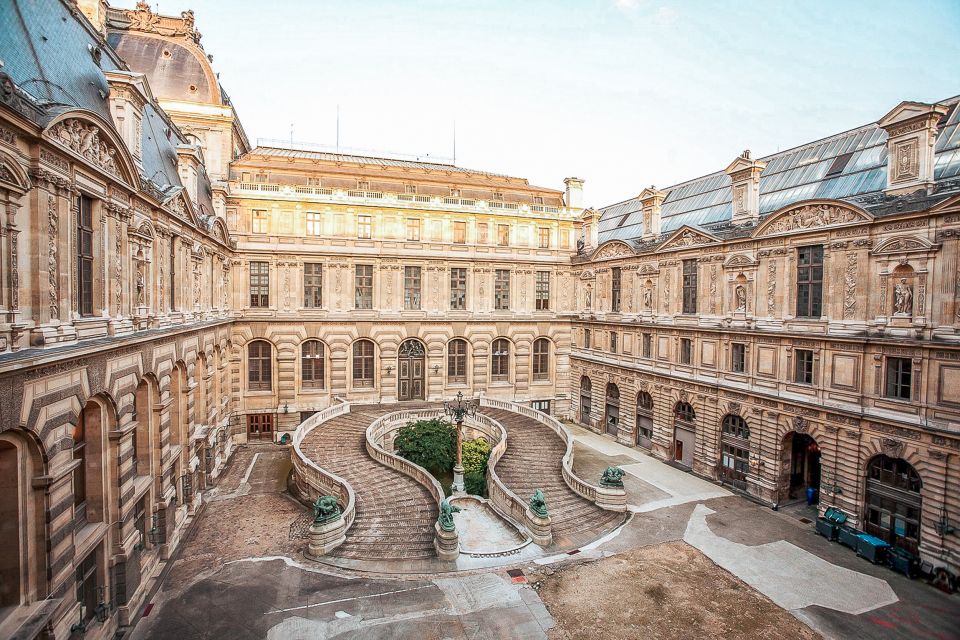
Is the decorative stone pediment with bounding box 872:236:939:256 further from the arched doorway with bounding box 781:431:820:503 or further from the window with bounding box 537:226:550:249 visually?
the window with bounding box 537:226:550:249

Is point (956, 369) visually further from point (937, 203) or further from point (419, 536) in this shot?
point (419, 536)

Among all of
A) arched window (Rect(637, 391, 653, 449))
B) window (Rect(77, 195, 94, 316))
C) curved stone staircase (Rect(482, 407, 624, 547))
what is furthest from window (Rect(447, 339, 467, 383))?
window (Rect(77, 195, 94, 316))

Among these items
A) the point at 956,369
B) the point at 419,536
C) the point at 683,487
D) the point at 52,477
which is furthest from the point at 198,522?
the point at 956,369

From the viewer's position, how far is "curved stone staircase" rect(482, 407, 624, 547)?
21.4m

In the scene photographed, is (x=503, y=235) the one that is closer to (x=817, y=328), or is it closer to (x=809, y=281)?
(x=809, y=281)

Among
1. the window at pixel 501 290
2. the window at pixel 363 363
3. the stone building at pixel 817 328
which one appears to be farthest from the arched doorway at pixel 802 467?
the window at pixel 363 363

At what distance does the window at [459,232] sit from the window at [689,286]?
15.9m

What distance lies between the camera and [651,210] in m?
33.8

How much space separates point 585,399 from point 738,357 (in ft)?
46.2

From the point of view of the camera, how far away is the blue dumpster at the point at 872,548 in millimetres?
18828

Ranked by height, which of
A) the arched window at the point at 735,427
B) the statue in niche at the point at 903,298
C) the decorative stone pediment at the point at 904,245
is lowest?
the arched window at the point at 735,427

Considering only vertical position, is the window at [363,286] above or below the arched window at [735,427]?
above

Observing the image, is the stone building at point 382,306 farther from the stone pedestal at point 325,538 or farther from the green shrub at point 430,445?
the green shrub at point 430,445

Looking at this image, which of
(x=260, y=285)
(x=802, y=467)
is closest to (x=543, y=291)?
(x=802, y=467)
